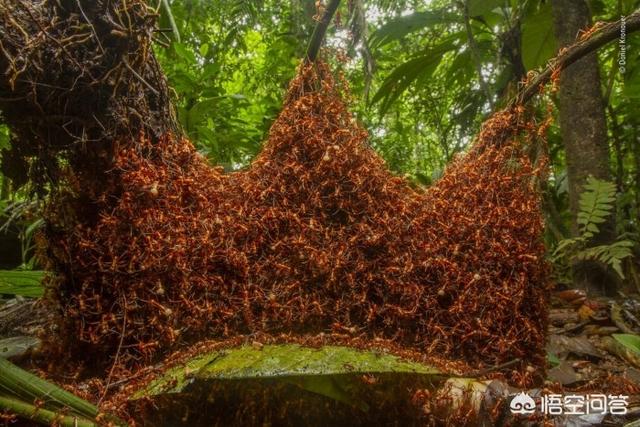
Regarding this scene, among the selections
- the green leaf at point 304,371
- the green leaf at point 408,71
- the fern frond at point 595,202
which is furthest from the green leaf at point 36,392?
the green leaf at point 408,71

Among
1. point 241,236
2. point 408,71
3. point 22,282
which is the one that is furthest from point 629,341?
point 408,71

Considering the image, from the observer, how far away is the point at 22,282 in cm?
138

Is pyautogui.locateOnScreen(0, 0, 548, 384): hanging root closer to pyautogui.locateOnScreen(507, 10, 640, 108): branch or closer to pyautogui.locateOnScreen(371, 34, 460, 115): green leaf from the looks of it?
pyautogui.locateOnScreen(507, 10, 640, 108): branch

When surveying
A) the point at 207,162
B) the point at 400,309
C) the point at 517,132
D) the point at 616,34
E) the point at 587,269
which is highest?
the point at 616,34

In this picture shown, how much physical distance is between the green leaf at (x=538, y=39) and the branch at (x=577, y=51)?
1.40m

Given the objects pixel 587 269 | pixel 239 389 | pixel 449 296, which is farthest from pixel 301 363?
pixel 587 269

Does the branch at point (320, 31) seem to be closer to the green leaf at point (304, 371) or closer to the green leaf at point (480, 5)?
the green leaf at point (304, 371)

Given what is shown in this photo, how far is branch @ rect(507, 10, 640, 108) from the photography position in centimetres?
117

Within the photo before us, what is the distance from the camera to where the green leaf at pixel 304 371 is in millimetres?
934

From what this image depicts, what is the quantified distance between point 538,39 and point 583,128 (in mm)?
646

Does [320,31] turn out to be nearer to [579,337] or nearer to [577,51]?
[577,51]

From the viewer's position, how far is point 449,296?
3.92ft

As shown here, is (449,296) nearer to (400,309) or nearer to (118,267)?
(400,309)

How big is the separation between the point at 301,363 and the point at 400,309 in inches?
12.3
